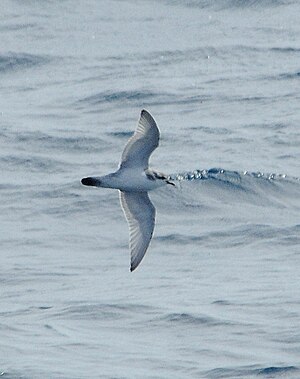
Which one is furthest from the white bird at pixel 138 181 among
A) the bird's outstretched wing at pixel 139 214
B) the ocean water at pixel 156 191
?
the ocean water at pixel 156 191

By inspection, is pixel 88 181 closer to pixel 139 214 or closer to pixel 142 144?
pixel 142 144

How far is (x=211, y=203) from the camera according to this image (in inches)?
736

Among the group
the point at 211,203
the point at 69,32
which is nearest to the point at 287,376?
the point at 211,203

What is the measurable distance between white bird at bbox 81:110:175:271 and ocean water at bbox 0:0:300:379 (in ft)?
4.00

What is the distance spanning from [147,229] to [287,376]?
5.89ft

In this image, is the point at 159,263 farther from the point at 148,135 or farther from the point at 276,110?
the point at 276,110

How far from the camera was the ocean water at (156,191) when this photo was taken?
47.7 feet

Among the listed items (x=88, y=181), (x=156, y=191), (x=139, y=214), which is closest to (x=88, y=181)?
(x=88, y=181)

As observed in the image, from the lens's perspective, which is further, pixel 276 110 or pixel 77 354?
pixel 276 110

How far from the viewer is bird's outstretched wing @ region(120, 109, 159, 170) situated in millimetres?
12969

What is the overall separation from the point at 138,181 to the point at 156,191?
5480 mm

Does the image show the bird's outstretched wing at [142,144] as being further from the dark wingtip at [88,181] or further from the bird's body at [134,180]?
the dark wingtip at [88,181]

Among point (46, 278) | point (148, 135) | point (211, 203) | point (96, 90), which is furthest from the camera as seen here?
point (96, 90)

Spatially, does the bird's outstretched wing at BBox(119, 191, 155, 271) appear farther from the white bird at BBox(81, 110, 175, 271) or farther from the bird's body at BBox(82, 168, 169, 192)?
the bird's body at BBox(82, 168, 169, 192)
